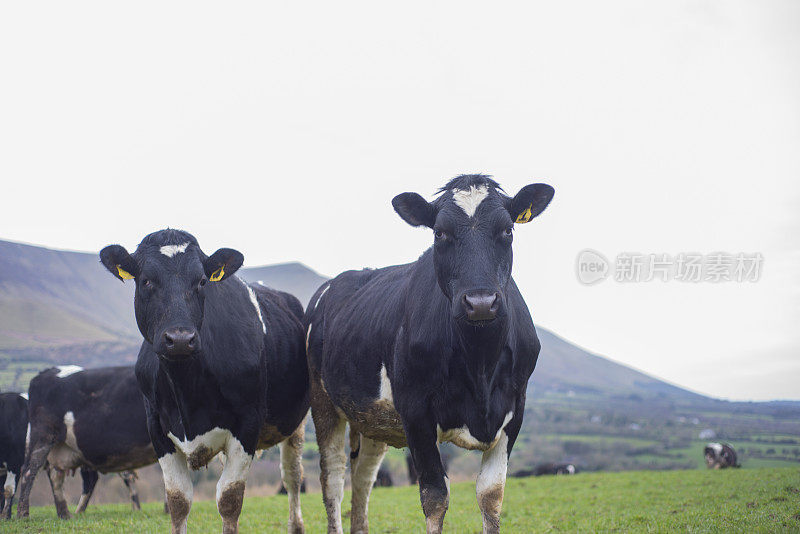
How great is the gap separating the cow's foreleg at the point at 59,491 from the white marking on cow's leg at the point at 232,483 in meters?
9.15

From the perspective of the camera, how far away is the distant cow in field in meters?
36.3

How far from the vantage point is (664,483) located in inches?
849

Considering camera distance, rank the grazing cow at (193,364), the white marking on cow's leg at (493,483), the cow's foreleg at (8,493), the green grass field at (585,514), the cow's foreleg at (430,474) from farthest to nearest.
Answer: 1. the cow's foreleg at (8,493)
2. the green grass field at (585,514)
3. the grazing cow at (193,364)
4. the white marking on cow's leg at (493,483)
5. the cow's foreleg at (430,474)

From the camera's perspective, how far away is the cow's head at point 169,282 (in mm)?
5926

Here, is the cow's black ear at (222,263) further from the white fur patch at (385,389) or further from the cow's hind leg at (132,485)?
the cow's hind leg at (132,485)

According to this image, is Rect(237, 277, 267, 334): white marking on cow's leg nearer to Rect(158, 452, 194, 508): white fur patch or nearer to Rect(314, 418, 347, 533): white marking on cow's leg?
Rect(314, 418, 347, 533): white marking on cow's leg

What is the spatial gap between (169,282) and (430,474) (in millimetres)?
3097

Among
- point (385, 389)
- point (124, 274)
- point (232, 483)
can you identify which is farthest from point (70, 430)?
point (385, 389)

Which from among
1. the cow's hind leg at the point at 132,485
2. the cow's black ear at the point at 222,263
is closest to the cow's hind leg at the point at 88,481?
the cow's hind leg at the point at 132,485

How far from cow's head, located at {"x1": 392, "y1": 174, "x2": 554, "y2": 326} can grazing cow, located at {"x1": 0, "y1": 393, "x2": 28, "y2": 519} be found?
49.3 feet

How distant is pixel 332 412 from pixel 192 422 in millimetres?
2212

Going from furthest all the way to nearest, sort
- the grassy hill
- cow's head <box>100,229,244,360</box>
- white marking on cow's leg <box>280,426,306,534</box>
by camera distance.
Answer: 1. the grassy hill
2. white marking on cow's leg <box>280,426,306,534</box>
3. cow's head <box>100,229,244,360</box>

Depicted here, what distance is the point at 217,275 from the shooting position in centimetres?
698

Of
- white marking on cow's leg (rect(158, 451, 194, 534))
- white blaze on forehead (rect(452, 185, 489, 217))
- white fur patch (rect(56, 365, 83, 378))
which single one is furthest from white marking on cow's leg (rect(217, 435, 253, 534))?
white fur patch (rect(56, 365, 83, 378))
